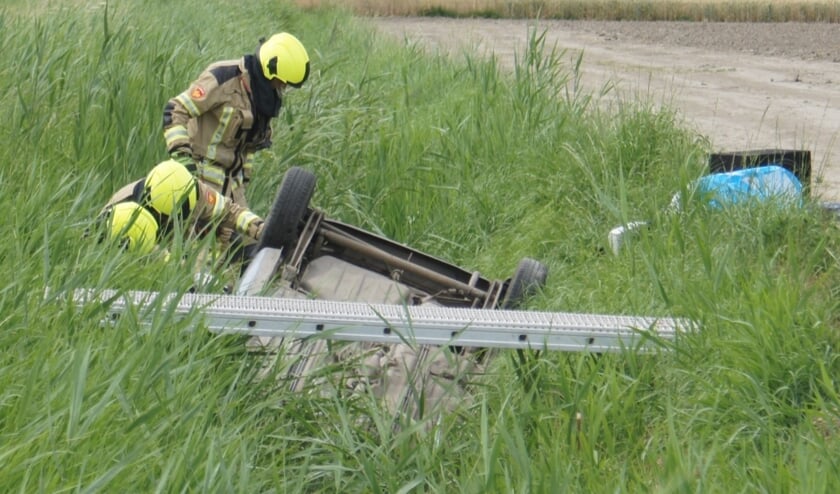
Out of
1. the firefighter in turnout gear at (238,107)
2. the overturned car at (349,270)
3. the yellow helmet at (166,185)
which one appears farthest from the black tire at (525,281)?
the firefighter in turnout gear at (238,107)

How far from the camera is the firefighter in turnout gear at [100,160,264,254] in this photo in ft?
16.5

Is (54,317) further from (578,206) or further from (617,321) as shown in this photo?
(578,206)

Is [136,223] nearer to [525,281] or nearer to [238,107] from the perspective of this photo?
[525,281]

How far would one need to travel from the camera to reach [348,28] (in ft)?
58.8

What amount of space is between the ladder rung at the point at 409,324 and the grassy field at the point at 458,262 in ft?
0.29

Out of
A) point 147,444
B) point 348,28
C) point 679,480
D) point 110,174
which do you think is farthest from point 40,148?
point 348,28

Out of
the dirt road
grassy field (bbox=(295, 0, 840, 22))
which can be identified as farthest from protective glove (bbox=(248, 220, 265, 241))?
grassy field (bbox=(295, 0, 840, 22))

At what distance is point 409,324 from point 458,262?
11.5 feet

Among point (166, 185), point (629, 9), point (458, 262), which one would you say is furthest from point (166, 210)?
point (629, 9)

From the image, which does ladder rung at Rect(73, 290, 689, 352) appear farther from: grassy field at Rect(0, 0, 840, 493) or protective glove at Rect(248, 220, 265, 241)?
protective glove at Rect(248, 220, 265, 241)

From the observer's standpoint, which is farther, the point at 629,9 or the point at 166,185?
the point at 629,9

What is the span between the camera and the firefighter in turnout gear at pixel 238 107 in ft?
25.2

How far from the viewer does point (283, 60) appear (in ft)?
25.2

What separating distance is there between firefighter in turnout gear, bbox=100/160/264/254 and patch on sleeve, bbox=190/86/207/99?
114cm
